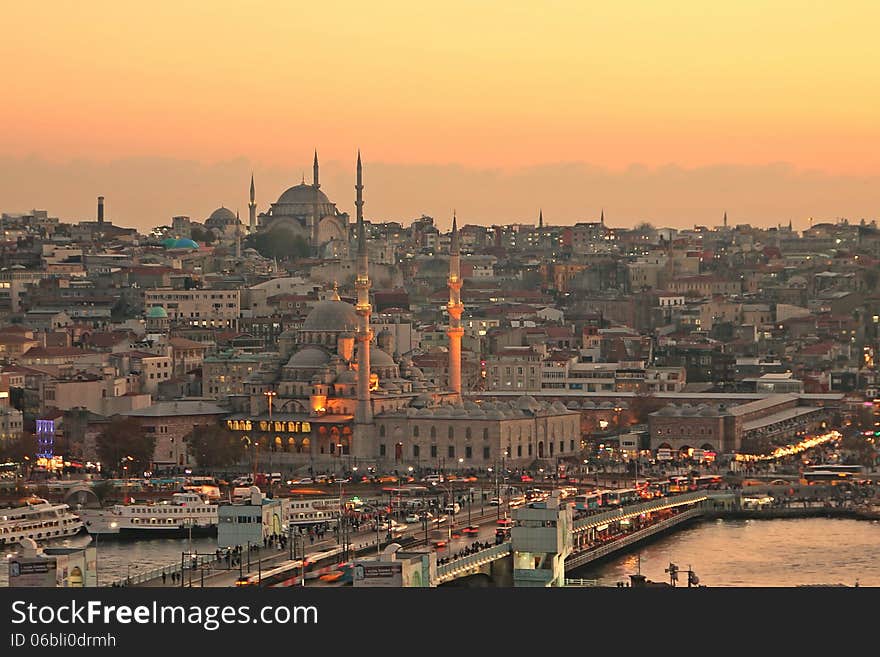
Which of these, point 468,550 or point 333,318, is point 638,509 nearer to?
point 468,550

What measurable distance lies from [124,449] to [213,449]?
1.29 meters

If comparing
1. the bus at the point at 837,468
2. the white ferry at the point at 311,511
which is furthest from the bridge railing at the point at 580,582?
the bus at the point at 837,468

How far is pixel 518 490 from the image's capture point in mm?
38375

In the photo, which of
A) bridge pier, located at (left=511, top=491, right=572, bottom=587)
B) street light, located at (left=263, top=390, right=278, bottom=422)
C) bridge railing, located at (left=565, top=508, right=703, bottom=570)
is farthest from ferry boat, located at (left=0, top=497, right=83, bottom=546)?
bridge pier, located at (left=511, top=491, right=572, bottom=587)

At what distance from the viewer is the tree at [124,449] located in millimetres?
42156

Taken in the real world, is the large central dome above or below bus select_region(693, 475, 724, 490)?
above

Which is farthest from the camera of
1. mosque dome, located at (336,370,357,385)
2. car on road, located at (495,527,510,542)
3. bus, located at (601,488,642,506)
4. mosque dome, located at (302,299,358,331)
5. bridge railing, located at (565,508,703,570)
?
mosque dome, located at (302,299,358,331)

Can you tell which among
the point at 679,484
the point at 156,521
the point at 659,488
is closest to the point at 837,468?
the point at 679,484

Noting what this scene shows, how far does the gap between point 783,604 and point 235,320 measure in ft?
144

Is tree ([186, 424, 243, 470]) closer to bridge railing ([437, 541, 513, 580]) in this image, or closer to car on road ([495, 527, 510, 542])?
car on road ([495, 527, 510, 542])

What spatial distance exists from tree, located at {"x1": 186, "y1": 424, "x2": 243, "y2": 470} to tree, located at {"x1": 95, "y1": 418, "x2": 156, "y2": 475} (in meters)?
0.68

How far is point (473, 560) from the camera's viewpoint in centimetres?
2872

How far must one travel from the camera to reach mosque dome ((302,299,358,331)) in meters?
45.9

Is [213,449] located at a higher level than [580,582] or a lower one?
higher
